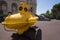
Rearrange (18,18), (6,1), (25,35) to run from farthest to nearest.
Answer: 1. (6,1)
2. (25,35)
3. (18,18)

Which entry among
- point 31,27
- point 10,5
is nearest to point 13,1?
point 10,5

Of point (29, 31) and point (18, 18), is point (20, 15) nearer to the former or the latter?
point (18, 18)

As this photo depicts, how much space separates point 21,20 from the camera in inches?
119

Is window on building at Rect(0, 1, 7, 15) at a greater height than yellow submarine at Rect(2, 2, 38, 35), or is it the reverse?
yellow submarine at Rect(2, 2, 38, 35)

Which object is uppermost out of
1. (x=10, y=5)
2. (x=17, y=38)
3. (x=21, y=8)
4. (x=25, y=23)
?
(x=21, y=8)

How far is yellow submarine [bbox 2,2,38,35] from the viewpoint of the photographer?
298 cm

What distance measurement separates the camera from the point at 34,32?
3277 millimetres

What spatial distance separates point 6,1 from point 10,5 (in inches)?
48.7

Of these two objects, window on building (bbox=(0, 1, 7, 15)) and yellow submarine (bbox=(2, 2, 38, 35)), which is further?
window on building (bbox=(0, 1, 7, 15))

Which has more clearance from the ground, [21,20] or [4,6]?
[21,20]

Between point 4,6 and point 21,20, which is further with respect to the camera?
point 4,6

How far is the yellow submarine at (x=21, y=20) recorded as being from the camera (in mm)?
2979

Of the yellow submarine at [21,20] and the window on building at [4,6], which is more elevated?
the yellow submarine at [21,20]

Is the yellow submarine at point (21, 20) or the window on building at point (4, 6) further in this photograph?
the window on building at point (4, 6)
